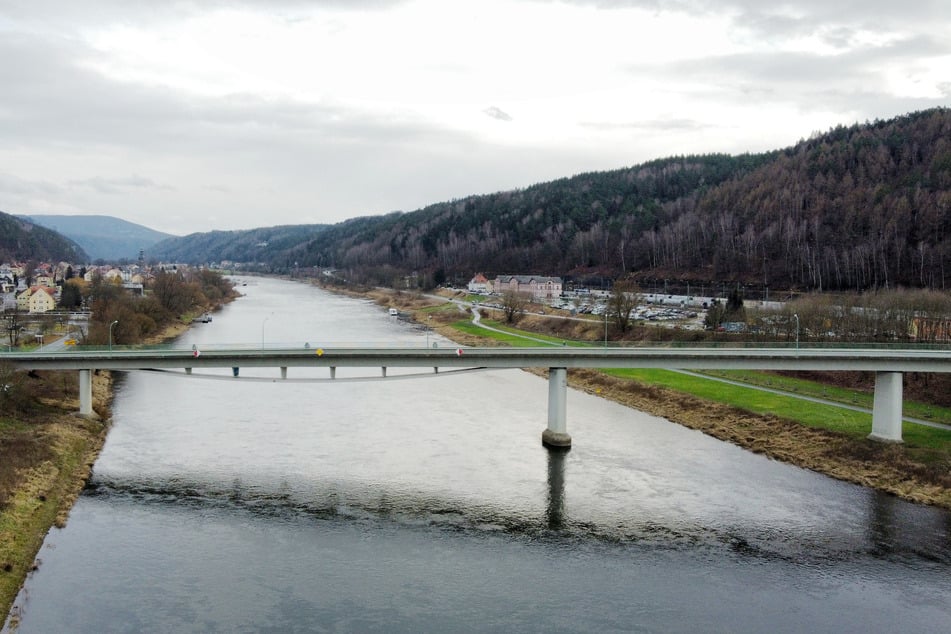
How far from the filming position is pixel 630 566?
2858 cm

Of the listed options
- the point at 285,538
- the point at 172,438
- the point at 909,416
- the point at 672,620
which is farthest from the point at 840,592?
the point at 172,438

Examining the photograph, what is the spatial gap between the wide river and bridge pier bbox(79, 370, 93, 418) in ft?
7.35

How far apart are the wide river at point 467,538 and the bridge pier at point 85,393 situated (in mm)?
2241

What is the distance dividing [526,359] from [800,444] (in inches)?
637

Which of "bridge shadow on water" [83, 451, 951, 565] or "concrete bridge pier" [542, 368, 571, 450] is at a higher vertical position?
"concrete bridge pier" [542, 368, 571, 450]

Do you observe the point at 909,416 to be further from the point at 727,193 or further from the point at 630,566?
the point at 727,193

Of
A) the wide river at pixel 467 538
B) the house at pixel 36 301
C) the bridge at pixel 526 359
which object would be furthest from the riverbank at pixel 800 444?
the house at pixel 36 301

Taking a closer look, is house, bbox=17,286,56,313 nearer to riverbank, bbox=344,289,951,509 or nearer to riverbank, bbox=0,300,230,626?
riverbank, bbox=0,300,230,626

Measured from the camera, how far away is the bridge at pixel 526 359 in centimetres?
4438

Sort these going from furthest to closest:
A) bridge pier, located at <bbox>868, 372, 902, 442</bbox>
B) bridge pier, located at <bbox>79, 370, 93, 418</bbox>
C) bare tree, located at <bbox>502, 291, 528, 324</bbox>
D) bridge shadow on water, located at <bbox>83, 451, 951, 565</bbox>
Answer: bare tree, located at <bbox>502, 291, 528, 324</bbox> < bridge pier, located at <bbox>79, 370, 93, 418</bbox> < bridge pier, located at <bbox>868, 372, 902, 442</bbox> < bridge shadow on water, located at <bbox>83, 451, 951, 565</bbox>

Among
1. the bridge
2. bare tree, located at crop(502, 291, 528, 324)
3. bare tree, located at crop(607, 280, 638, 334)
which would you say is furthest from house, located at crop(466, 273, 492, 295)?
the bridge

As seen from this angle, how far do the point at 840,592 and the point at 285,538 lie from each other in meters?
20.2

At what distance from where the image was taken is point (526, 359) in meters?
45.5

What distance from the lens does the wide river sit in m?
24.9
